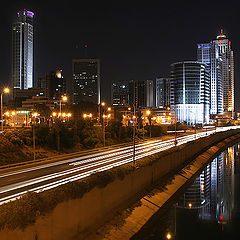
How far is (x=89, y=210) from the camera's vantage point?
1439 centimetres

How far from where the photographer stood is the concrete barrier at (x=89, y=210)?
10.9 metres

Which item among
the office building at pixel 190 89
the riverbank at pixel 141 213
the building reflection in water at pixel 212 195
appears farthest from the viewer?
the office building at pixel 190 89

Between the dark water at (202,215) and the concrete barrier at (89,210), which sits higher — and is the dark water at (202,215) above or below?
below

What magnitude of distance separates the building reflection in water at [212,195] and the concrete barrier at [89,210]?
4.34 m

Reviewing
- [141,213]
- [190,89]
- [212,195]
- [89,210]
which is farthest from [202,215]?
[190,89]

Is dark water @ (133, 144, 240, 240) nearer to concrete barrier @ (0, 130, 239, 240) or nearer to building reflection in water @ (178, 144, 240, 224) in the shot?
building reflection in water @ (178, 144, 240, 224)

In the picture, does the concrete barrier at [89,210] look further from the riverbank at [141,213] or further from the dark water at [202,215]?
the dark water at [202,215]

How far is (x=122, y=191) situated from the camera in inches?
730

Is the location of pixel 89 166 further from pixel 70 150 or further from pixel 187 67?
pixel 187 67

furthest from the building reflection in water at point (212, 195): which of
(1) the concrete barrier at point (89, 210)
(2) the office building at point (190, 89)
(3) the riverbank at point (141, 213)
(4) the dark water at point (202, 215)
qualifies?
(2) the office building at point (190, 89)

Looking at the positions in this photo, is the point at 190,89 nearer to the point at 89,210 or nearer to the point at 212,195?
the point at 212,195

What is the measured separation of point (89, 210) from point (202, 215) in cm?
1283

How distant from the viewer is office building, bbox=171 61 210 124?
577 feet

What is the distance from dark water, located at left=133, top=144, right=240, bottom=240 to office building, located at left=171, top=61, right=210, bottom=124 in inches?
5753
